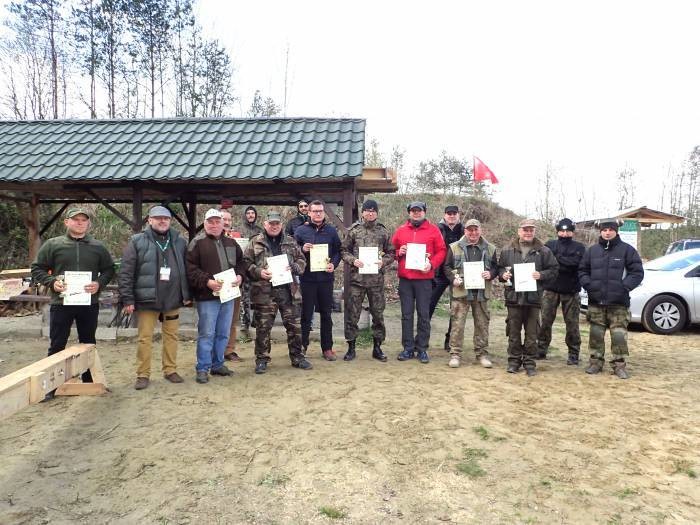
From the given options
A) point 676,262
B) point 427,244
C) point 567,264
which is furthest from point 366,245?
point 676,262

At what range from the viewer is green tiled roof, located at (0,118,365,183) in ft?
21.8

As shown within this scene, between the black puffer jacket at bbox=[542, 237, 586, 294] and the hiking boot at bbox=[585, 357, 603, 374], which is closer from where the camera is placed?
the hiking boot at bbox=[585, 357, 603, 374]

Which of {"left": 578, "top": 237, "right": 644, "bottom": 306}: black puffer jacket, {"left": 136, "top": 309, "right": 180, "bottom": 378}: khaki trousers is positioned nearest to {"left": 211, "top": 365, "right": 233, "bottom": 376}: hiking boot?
{"left": 136, "top": 309, "right": 180, "bottom": 378}: khaki trousers

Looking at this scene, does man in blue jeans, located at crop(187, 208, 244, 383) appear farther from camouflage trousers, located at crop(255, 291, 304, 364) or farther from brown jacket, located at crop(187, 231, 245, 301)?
camouflage trousers, located at crop(255, 291, 304, 364)

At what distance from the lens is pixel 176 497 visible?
9.42 ft

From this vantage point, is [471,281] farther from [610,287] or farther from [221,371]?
[221,371]

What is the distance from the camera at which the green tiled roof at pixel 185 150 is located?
21.8ft

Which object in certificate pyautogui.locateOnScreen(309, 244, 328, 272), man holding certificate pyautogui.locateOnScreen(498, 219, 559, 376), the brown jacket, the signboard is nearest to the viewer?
the brown jacket

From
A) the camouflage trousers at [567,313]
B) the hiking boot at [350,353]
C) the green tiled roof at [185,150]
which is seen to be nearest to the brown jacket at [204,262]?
the green tiled roof at [185,150]

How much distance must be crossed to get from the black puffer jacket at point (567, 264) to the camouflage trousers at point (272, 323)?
3.28m

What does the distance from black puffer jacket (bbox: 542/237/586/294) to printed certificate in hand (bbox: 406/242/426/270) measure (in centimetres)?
169

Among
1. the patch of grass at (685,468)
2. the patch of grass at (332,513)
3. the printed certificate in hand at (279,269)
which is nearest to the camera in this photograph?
the patch of grass at (332,513)

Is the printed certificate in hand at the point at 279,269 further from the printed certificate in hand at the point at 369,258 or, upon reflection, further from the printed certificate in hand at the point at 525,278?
the printed certificate in hand at the point at 525,278

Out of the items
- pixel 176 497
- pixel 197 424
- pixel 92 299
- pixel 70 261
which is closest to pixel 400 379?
pixel 197 424
